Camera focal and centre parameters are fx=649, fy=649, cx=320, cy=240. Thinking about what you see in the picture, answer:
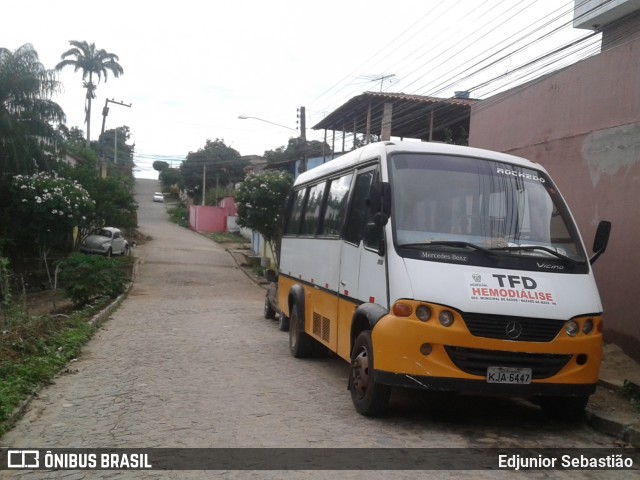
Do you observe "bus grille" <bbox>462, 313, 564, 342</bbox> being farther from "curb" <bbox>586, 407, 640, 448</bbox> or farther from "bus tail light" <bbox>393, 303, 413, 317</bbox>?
"curb" <bbox>586, 407, 640, 448</bbox>

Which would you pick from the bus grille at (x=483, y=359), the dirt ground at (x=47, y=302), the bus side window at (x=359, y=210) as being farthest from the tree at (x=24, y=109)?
the bus grille at (x=483, y=359)

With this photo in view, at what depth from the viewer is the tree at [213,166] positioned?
219 ft

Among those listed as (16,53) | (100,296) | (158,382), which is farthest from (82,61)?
(158,382)

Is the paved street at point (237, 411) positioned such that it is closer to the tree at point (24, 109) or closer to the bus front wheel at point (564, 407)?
the bus front wheel at point (564, 407)

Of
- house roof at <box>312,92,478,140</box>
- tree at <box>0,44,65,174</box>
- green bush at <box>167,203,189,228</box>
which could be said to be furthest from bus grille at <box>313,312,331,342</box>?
green bush at <box>167,203,189,228</box>

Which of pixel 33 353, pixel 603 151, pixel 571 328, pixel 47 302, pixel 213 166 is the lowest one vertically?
pixel 47 302

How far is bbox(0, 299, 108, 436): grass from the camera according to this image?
679 centimetres

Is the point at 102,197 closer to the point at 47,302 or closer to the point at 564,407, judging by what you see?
the point at 47,302

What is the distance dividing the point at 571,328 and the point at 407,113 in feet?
52.7

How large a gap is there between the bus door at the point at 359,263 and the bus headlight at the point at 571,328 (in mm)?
1599

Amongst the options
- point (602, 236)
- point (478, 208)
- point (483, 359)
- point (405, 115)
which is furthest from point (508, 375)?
point (405, 115)

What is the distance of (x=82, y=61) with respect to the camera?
49719mm

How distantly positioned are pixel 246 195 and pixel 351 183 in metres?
17.8

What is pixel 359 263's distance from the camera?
22.5 feet
